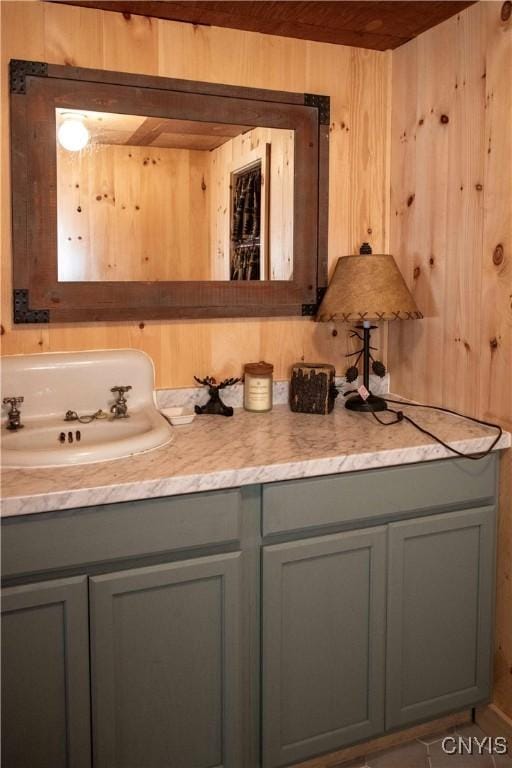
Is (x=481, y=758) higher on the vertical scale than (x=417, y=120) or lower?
lower

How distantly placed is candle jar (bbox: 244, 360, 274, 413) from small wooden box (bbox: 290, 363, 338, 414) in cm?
8

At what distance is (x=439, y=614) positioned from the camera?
6.34 ft

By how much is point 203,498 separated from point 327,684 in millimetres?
622

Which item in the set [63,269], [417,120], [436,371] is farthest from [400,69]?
[63,269]

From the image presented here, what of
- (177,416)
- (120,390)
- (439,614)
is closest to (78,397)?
(120,390)

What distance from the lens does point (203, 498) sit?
160 cm

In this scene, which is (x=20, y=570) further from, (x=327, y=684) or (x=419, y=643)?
(x=419, y=643)

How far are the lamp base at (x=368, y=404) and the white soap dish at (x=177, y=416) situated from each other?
0.51 metres

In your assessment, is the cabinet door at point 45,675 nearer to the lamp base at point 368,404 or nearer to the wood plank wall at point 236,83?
the wood plank wall at point 236,83

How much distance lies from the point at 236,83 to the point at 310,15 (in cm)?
29

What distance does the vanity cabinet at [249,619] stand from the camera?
149cm

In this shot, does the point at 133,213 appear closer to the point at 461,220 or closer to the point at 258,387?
the point at 258,387

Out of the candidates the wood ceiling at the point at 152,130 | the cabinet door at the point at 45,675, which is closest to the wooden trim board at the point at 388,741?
the cabinet door at the point at 45,675

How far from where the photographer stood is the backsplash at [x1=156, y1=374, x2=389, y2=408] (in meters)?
2.17
